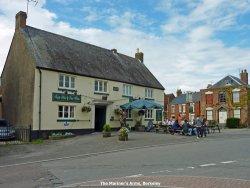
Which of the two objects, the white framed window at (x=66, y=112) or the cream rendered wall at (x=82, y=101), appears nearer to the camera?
the cream rendered wall at (x=82, y=101)

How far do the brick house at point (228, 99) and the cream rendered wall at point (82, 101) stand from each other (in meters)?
22.6

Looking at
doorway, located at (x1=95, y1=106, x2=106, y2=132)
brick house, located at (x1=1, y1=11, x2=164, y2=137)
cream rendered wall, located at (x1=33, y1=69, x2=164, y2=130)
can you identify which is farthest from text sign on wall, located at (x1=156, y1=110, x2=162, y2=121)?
doorway, located at (x1=95, y1=106, x2=106, y2=132)

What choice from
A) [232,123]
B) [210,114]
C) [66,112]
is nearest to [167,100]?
[210,114]

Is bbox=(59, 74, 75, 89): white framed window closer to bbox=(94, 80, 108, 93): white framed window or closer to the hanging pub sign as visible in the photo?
the hanging pub sign

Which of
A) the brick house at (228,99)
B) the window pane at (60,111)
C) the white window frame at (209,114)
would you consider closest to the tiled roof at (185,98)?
the brick house at (228,99)

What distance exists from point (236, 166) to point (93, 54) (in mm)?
25693

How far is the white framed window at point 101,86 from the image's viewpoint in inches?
1329

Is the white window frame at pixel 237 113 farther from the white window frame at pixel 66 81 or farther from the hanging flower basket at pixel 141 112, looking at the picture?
the white window frame at pixel 66 81

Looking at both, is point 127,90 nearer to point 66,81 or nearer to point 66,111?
point 66,81

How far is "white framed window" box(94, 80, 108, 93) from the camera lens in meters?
33.8

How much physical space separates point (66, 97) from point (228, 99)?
1364 inches

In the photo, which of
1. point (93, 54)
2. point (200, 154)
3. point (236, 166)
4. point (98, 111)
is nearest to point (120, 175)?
point (236, 166)

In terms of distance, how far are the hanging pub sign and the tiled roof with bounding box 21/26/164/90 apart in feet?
6.51

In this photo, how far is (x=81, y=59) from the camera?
33.8 m
